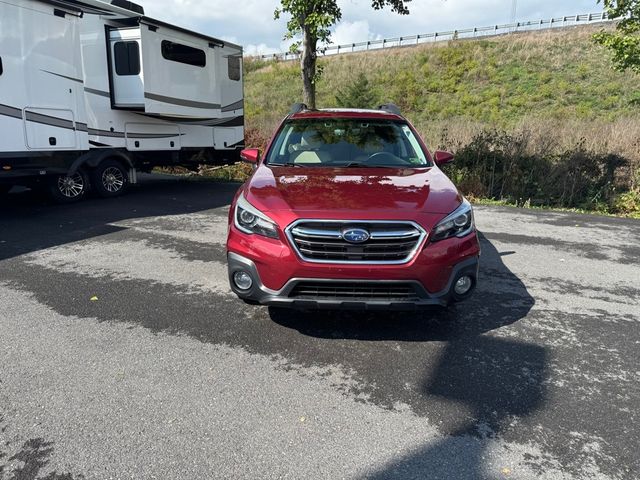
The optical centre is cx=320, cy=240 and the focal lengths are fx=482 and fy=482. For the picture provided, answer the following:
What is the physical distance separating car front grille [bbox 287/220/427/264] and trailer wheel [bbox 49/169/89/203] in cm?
781

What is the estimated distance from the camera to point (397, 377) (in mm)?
3211

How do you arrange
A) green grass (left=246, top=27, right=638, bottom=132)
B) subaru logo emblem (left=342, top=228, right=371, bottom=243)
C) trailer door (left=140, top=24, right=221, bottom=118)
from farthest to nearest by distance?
green grass (left=246, top=27, right=638, bottom=132) → trailer door (left=140, top=24, right=221, bottom=118) → subaru logo emblem (left=342, top=228, right=371, bottom=243)

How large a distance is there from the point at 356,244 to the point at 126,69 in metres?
8.61

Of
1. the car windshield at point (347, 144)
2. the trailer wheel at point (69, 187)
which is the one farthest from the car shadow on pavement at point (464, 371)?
the trailer wheel at point (69, 187)

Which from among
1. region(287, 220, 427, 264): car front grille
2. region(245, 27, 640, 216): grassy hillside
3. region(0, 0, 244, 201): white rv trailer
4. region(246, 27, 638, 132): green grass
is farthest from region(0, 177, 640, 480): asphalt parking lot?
region(246, 27, 638, 132): green grass

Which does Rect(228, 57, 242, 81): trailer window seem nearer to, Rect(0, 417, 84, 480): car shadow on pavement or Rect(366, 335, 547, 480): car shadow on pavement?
Rect(366, 335, 547, 480): car shadow on pavement

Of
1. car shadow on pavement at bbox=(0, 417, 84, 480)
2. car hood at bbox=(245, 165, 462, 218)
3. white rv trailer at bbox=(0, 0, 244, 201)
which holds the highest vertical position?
white rv trailer at bbox=(0, 0, 244, 201)

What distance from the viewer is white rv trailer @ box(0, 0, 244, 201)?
8.19m

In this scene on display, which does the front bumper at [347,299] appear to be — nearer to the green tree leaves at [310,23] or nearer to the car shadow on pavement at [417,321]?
the car shadow on pavement at [417,321]

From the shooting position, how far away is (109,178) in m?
10.4

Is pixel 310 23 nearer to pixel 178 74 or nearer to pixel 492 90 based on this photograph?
pixel 178 74

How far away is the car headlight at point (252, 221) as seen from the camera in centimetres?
346

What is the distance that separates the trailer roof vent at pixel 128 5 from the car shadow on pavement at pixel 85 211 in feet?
13.1

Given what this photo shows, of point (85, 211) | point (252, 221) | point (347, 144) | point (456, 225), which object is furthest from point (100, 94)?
point (456, 225)
